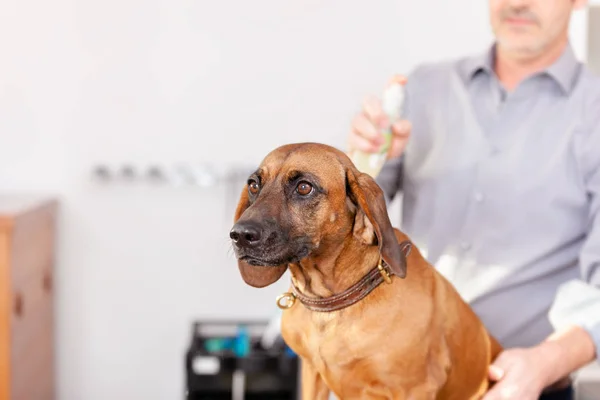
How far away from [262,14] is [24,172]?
96cm

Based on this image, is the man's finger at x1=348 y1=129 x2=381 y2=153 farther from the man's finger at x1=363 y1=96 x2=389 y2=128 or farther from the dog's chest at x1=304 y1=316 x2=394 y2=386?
the dog's chest at x1=304 y1=316 x2=394 y2=386

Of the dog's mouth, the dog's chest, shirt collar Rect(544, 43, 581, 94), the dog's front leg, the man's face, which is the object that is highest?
the man's face

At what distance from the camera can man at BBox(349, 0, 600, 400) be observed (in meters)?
1.30

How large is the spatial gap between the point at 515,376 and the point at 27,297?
5.41 feet

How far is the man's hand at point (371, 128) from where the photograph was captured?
1044 mm

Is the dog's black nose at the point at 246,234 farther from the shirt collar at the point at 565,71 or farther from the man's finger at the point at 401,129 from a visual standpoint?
the shirt collar at the point at 565,71

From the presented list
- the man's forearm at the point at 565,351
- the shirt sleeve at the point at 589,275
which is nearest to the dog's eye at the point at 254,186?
the man's forearm at the point at 565,351

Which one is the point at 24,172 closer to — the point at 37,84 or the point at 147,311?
the point at 37,84

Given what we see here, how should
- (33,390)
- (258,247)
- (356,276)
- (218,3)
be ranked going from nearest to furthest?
1. (258,247)
2. (356,276)
3. (33,390)
4. (218,3)

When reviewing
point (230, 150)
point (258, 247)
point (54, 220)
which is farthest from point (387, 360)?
point (54, 220)

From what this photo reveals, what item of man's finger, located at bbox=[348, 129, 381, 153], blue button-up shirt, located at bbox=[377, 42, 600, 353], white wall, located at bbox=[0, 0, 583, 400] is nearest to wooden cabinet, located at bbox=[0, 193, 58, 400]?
white wall, located at bbox=[0, 0, 583, 400]

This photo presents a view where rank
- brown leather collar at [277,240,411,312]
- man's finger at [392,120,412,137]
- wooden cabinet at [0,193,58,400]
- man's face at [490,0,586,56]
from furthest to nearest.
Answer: wooden cabinet at [0,193,58,400], man's face at [490,0,586,56], man's finger at [392,120,412,137], brown leather collar at [277,240,411,312]

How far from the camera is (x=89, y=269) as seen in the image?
2.50 metres

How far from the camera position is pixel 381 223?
720mm
